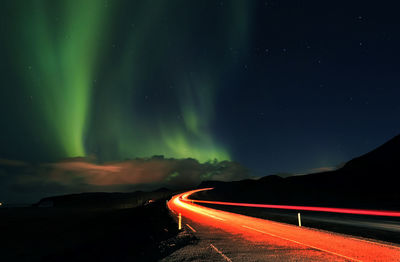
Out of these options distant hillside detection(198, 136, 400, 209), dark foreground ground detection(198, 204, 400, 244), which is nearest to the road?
dark foreground ground detection(198, 204, 400, 244)

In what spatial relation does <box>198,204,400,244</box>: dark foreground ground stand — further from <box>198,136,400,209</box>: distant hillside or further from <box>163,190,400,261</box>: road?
<box>198,136,400,209</box>: distant hillside

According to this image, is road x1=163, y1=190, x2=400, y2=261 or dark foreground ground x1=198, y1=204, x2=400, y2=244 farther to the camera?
dark foreground ground x1=198, y1=204, x2=400, y2=244

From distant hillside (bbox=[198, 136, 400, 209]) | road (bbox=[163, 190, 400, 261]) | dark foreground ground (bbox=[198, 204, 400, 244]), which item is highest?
distant hillside (bbox=[198, 136, 400, 209])

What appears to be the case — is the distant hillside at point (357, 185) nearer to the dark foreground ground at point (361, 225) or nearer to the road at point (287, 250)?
the dark foreground ground at point (361, 225)

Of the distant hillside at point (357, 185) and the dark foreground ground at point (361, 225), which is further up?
Answer: the distant hillside at point (357, 185)

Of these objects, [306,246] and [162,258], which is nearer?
[162,258]

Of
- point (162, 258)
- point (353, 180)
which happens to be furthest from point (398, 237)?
point (353, 180)

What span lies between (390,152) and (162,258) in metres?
101

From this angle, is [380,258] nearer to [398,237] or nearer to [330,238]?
[330,238]

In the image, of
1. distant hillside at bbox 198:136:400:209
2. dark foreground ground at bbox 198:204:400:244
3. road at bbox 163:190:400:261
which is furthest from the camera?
distant hillside at bbox 198:136:400:209

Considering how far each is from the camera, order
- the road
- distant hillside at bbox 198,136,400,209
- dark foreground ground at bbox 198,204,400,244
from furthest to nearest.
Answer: distant hillside at bbox 198,136,400,209 → dark foreground ground at bbox 198,204,400,244 → the road

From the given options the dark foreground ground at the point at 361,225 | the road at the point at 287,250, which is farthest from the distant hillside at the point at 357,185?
the road at the point at 287,250

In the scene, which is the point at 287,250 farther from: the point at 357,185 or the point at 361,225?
the point at 357,185

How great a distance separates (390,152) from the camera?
91.4 m
